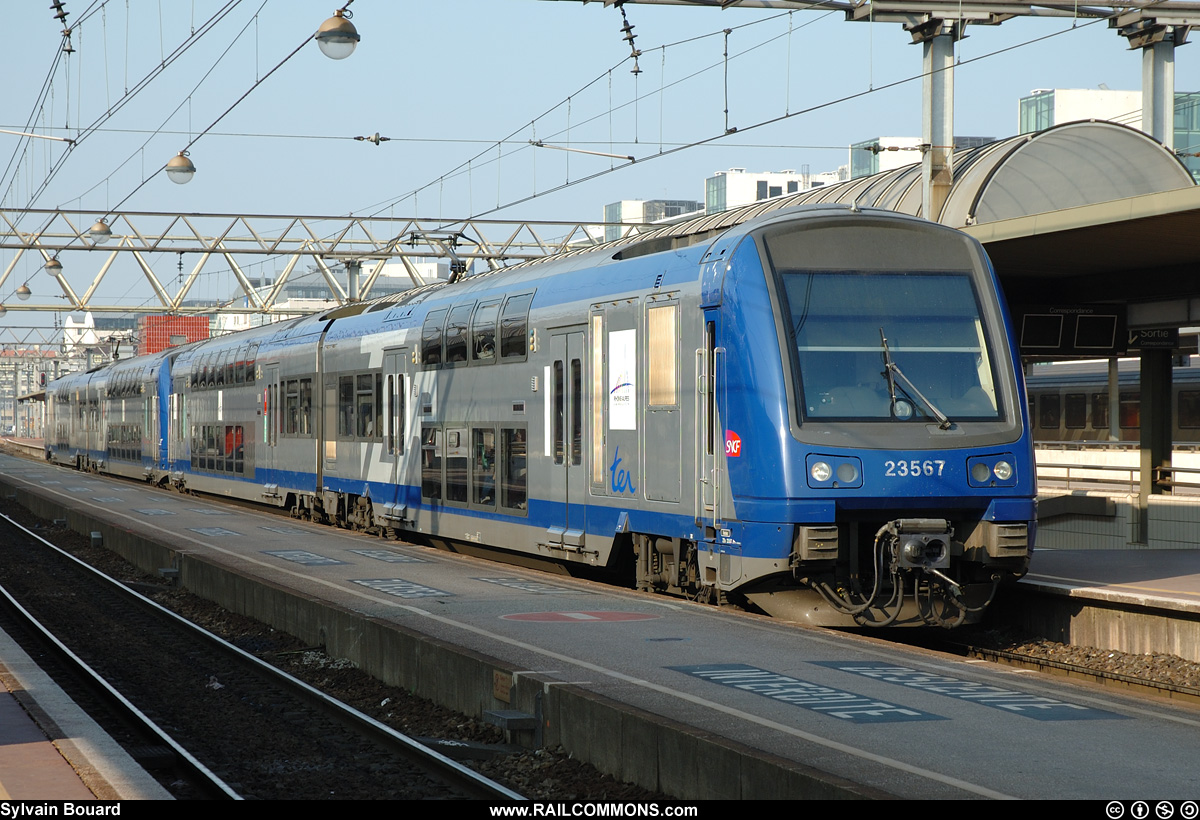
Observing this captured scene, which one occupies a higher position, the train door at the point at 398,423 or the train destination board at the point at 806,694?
the train door at the point at 398,423

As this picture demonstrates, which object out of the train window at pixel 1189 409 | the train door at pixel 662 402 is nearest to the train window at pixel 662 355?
the train door at pixel 662 402

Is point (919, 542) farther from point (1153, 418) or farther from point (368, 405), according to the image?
point (368, 405)

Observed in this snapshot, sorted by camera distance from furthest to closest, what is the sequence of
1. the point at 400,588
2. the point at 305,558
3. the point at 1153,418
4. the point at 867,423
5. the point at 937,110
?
1. the point at 937,110
2. the point at 1153,418
3. the point at 305,558
4. the point at 400,588
5. the point at 867,423

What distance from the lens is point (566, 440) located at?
1418 centimetres

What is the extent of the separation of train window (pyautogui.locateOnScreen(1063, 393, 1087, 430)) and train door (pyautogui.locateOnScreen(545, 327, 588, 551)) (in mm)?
23828

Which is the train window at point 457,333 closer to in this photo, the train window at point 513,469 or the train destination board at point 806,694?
the train window at point 513,469

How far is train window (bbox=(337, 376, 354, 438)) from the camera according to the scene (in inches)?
842

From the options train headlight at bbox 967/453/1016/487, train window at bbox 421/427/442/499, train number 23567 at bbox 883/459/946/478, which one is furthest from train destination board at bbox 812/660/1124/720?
train window at bbox 421/427/442/499

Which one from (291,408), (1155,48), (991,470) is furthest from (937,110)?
(991,470)

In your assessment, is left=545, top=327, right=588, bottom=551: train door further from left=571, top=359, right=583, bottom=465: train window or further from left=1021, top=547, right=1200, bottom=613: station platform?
left=1021, top=547, right=1200, bottom=613: station platform

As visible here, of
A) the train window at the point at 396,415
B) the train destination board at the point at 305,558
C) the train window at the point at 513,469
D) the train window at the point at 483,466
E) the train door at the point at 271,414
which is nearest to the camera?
the train window at the point at 513,469

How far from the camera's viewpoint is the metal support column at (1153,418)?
1853 centimetres

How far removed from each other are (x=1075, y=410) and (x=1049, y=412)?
1.01 metres

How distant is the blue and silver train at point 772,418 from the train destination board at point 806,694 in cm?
185
